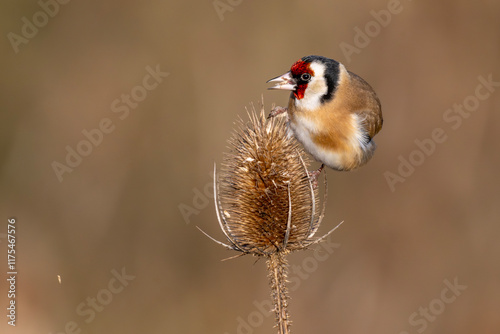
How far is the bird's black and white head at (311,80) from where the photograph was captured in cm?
478

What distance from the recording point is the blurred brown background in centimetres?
698

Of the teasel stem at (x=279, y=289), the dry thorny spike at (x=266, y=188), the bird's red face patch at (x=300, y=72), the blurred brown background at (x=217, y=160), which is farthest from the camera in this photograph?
the blurred brown background at (x=217, y=160)

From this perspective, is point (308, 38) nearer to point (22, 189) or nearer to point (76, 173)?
point (76, 173)

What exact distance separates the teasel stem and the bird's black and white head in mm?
1351

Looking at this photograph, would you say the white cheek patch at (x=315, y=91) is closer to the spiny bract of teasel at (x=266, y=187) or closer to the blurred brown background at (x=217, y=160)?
the spiny bract of teasel at (x=266, y=187)

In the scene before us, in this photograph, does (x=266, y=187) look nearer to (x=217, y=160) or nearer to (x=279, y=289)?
(x=279, y=289)

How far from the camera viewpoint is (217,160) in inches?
282

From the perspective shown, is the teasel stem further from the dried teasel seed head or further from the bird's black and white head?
the bird's black and white head

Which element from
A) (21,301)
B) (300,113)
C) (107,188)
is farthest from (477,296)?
(21,301)

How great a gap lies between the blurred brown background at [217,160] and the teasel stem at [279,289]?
3.17 meters

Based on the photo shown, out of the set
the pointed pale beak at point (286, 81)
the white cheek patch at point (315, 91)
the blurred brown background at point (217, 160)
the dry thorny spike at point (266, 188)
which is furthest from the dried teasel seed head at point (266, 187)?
the blurred brown background at point (217, 160)

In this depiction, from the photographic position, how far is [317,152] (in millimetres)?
5086

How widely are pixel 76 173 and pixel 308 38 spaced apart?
306 centimetres

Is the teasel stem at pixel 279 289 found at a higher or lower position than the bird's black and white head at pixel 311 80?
lower
